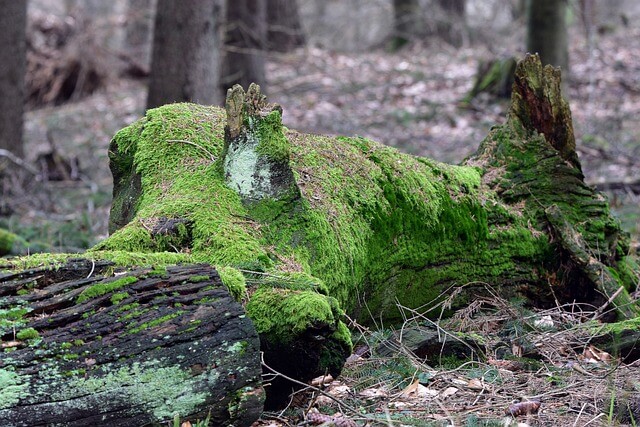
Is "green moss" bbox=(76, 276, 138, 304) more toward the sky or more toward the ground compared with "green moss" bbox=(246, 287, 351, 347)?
more toward the sky

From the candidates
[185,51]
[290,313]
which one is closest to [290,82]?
[185,51]

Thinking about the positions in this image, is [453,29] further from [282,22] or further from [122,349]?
[122,349]

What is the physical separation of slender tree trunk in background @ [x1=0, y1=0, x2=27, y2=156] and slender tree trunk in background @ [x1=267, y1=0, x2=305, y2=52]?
9.15 m

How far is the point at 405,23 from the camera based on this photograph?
20.1 m

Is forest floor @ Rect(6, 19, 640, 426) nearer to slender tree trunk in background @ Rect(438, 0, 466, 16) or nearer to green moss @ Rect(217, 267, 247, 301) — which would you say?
green moss @ Rect(217, 267, 247, 301)

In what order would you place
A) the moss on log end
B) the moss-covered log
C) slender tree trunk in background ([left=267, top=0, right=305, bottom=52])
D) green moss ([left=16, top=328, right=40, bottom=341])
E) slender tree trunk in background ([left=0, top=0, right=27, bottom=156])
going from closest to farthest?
green moss ([left=16, top=328, right=40, bottom=341]), the moss-covered log, the moss on log end, slender tree trunk in background ([left=0, top=0, right=27, bottom=156]), slender tree trunk in background ([left=267, top=0, right=305, bottom=52])

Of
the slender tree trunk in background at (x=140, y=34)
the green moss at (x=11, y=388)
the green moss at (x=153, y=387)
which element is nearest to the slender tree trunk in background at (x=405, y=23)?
the slender tree trunk in background at (x=140, y=34)

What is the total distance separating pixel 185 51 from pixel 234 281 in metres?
7.05

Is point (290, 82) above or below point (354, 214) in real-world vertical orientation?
above

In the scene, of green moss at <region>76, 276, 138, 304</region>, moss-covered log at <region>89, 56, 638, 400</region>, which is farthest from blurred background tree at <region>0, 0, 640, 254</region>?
green moss at <region>76, 276, 138, 304</region>

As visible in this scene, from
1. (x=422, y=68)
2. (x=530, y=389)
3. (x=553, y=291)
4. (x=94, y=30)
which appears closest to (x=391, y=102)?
(x=422, y=68)

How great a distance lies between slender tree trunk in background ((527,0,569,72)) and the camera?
38.7ft

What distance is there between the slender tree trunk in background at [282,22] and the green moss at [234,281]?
15.6 meters

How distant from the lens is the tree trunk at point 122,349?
2.57 meters
